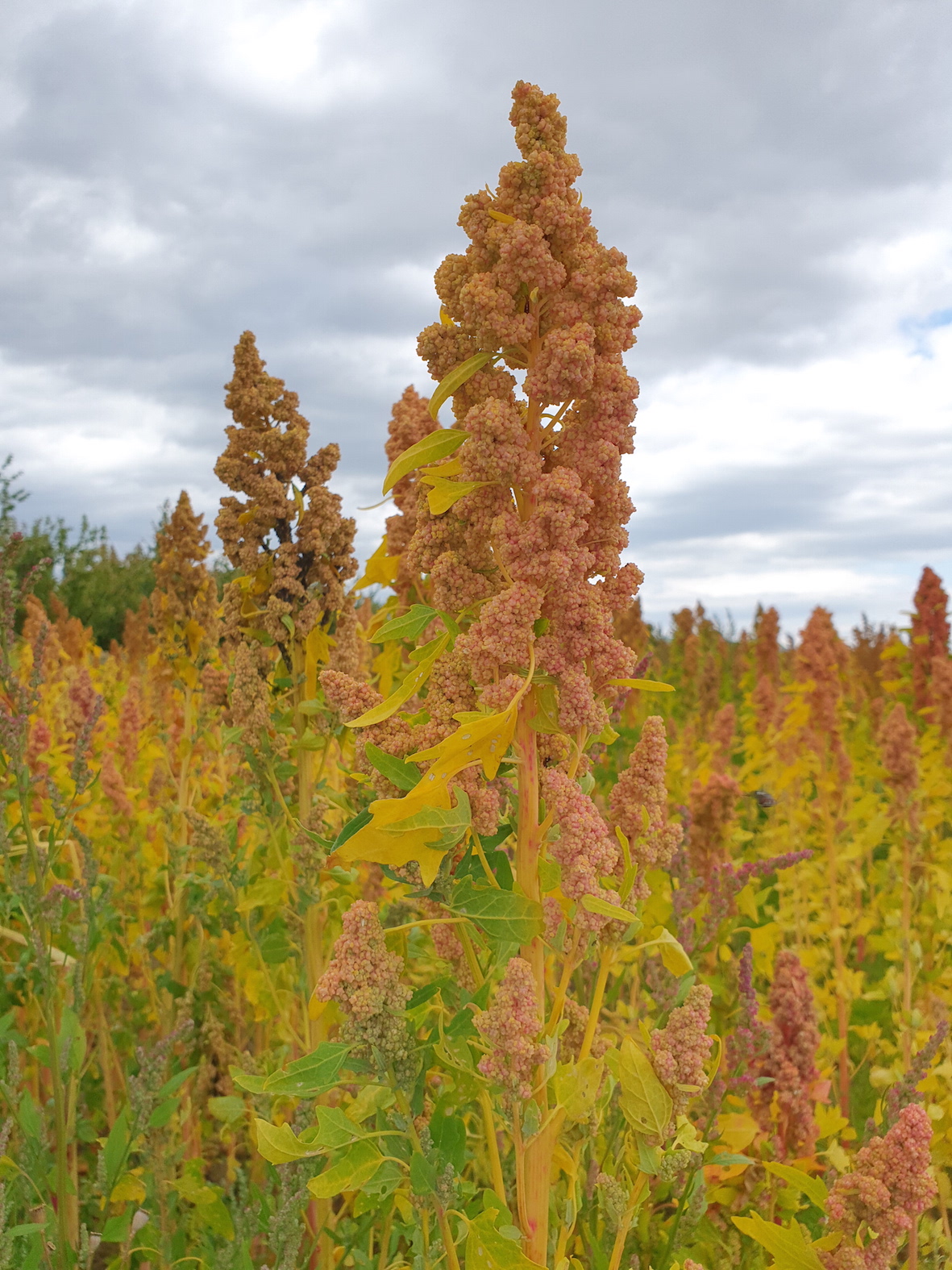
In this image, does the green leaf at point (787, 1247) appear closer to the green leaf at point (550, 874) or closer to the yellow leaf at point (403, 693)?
the green leaf at point (550, 874)

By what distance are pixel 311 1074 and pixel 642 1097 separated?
49cm

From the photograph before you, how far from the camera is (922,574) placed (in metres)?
4.81

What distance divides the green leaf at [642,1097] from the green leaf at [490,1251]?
25 cm

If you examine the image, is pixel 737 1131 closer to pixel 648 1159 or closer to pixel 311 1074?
pixel 648 1159

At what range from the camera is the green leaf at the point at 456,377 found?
140cm

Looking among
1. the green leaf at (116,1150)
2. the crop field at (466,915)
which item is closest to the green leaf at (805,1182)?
the crop field at (466,915)

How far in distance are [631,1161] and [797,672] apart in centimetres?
350

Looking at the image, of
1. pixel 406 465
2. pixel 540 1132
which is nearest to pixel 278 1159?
pixel 540 1132

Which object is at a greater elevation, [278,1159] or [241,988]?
[278,1159]

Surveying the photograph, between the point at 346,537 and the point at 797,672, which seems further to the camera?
the point at 797,672

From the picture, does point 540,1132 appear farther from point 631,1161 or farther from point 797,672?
point 797,672

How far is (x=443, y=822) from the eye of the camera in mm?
1248

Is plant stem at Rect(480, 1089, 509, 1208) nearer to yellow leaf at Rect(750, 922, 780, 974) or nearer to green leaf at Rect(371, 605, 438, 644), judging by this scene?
green leaf at Rect(371, 605, 438, 644)

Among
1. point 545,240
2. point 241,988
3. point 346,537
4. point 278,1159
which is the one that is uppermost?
point 545,240
